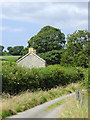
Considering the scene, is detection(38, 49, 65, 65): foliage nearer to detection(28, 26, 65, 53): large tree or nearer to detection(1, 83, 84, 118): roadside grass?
detection(28, 26, 65, 53): large tree

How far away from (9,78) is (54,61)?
76.8 feet

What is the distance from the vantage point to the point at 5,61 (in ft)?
36.3

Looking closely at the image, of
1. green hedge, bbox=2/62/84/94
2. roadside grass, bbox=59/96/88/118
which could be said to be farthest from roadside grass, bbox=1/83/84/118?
green hedge, bbox=2/62/84/94

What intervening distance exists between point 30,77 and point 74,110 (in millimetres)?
9768

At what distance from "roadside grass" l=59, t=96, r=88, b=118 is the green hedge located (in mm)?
6019

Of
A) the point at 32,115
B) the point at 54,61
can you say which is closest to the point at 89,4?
the point at 32,115

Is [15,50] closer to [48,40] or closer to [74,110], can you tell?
[48,40]

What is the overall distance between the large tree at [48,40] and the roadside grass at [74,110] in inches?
1194

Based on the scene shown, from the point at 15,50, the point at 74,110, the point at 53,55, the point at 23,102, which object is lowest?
the point at 23,102

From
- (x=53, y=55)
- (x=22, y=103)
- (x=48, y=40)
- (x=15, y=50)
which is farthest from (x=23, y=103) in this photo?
(x=48, y=40)

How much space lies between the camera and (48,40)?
34344 mm

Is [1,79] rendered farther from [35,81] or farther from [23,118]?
[23,118]

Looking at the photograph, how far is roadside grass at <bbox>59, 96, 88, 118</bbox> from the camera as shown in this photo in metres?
2.64

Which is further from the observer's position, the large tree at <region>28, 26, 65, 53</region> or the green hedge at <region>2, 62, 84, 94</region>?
the large tree at <region>28, 26, 65, 53</region>
